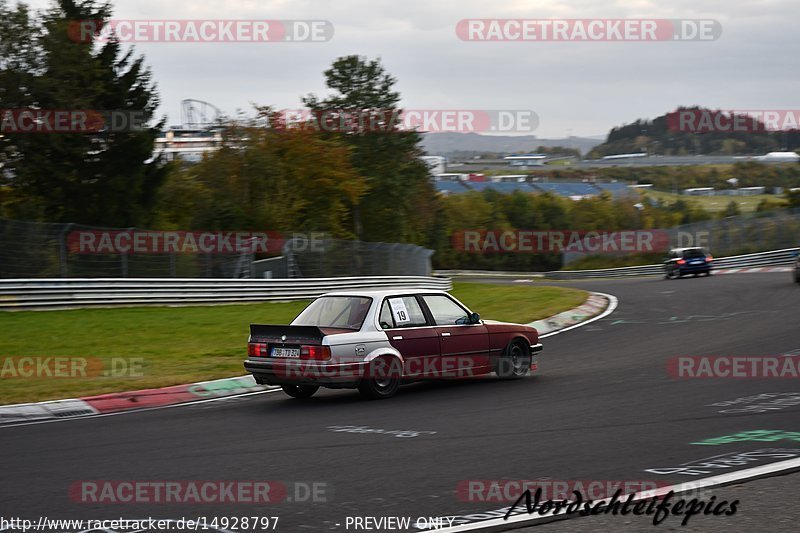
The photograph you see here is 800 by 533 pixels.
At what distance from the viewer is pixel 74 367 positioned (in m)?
15.1

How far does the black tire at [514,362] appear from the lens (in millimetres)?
13539

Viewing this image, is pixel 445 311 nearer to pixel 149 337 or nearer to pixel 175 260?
pixel 149 337

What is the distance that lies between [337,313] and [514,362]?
9.59 ft

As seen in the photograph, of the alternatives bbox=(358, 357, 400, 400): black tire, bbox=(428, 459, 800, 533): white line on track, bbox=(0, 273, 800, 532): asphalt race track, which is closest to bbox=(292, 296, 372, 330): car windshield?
bbox=(358, 357, 400, 400): black tire

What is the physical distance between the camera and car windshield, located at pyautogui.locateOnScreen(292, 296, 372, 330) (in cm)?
1212

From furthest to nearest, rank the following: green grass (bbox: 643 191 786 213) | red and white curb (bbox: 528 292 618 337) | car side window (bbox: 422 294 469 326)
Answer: green grass (bbox: 643 191 786 213) < red and white curb (bbox: 528 292 618 337) < car side window (bbox: 422 294 469 326)

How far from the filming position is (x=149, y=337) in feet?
64.1

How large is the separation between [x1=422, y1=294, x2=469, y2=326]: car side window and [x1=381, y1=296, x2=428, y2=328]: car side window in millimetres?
238

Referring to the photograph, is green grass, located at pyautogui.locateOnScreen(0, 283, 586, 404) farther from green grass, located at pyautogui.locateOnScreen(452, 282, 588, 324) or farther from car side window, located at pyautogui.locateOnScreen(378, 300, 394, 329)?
car side window, located at pyautogui.locateOnScreen(378, 300, 394, 329)

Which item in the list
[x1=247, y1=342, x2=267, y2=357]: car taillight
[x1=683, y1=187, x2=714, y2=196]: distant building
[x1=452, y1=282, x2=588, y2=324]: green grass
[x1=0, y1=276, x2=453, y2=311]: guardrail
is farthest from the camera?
[x1=683, y1=187, x2=714, y2=196]: distant building

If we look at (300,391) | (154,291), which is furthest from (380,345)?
(154,291)

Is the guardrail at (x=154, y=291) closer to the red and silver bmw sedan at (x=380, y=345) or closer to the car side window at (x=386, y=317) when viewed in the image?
the red and silver bmw sedan at (x=380, y=345)

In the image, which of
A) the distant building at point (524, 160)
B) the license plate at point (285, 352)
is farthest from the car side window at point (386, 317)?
the distant building at point (524, 160)

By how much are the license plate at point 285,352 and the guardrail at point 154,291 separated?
329 inches
